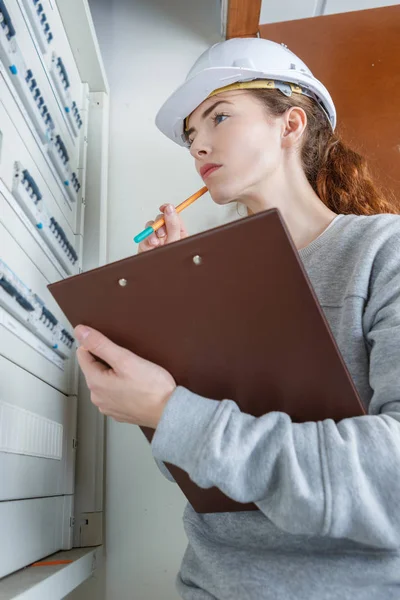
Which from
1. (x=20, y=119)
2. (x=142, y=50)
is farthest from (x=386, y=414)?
(x=142, y=50)

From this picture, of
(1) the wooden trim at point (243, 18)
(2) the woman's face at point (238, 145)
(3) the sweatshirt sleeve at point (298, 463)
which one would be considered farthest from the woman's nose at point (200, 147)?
(1) the wooden trim at point (243, 18)

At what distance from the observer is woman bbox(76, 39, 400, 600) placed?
21.9 inches

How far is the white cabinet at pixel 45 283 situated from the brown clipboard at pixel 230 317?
1.08ft

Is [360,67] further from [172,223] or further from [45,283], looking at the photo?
[45,283]

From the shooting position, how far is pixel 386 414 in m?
0.62

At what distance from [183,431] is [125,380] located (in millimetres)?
107

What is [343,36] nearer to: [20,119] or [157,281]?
[20,119]

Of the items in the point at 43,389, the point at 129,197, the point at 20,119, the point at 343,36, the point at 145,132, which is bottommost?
the point at 43,389

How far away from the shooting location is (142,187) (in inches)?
63.0

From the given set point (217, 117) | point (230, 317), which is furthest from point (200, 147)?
point (230, 317)

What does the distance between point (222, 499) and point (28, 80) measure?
89cm

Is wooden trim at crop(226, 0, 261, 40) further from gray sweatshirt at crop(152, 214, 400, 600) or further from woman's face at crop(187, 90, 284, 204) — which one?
gray sweatshirt at crop(152, 214, 400, 600)

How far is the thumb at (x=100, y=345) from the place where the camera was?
0.66m

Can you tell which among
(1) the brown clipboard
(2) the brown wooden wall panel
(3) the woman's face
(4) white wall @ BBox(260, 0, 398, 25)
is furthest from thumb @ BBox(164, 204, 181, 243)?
(4) white wall @ BBox(260, 0, 398, 25)
